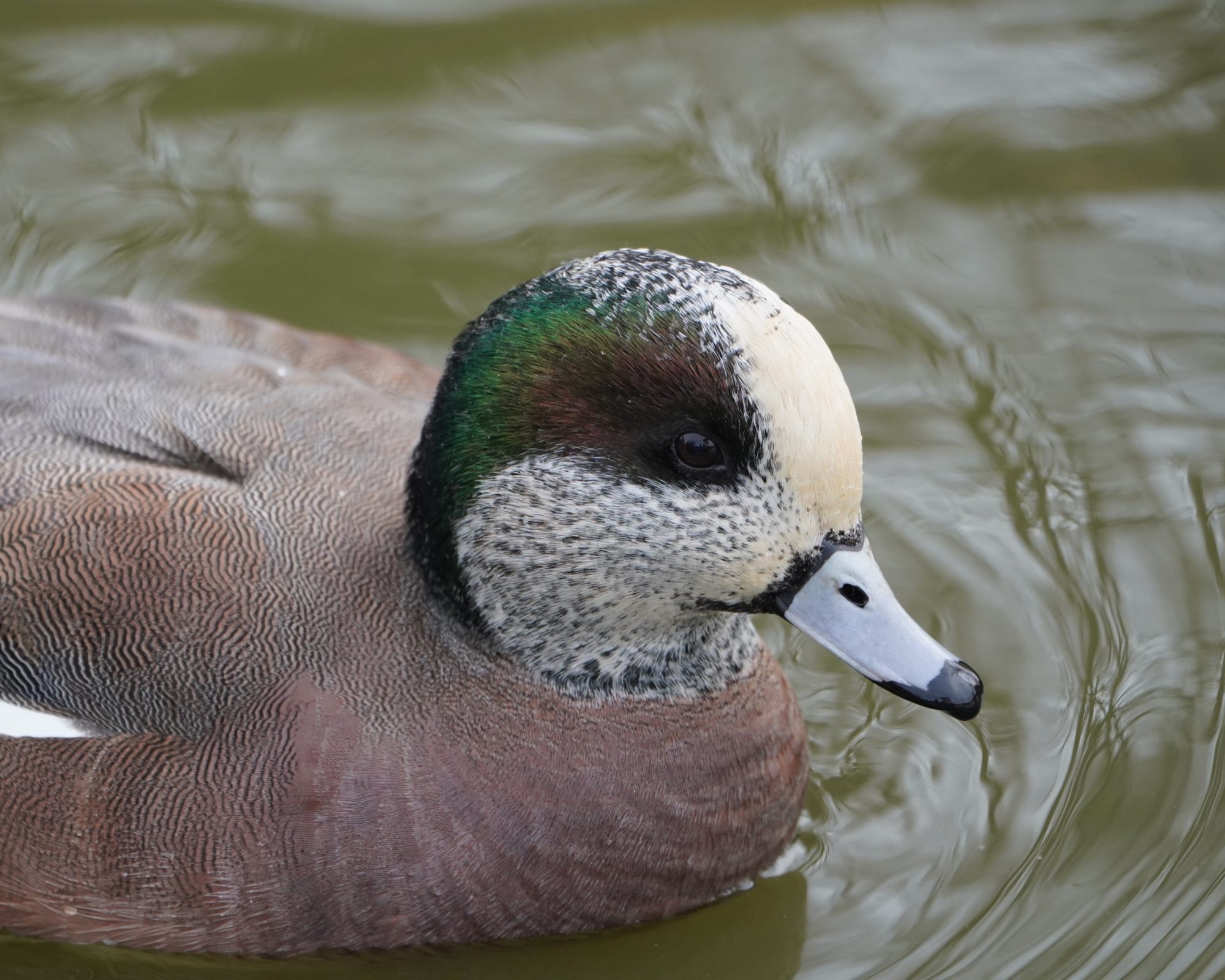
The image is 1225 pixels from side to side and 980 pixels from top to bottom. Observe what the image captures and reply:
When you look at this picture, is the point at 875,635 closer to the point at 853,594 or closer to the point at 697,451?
the point at 853,594

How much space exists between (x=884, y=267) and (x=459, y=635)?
257 cm

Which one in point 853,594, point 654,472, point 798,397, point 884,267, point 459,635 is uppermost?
point 798,397

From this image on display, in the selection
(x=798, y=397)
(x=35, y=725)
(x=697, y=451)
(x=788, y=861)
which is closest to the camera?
(x=798, y=397)

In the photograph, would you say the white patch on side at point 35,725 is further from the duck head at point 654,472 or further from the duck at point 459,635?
the duck head at point 654,472

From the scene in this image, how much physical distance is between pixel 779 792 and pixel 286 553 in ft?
4.04

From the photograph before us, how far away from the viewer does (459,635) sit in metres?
3.87

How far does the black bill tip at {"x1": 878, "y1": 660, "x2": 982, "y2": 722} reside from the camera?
141 inches

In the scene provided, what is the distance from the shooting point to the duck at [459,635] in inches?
138

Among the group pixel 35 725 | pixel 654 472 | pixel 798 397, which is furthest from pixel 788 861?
pixel 35 725

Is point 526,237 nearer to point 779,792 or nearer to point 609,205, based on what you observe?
point 609,205

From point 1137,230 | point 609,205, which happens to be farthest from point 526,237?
point 1137,230

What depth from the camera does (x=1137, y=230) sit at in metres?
6.06

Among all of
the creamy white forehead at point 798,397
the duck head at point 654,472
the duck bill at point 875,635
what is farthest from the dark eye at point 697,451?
the duck bill at point 875,635

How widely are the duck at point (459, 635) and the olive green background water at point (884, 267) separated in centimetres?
26
